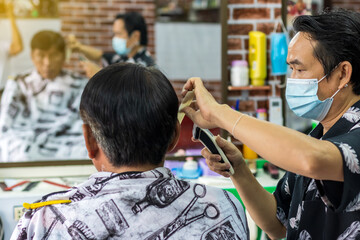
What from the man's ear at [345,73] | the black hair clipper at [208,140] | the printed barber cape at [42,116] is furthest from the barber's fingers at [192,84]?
the printed barber cape at [42,116]

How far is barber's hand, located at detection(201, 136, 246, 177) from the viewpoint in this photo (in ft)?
4.91

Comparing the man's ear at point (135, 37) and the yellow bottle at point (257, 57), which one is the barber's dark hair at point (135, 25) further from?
the yellow bottle at point (257, 57)

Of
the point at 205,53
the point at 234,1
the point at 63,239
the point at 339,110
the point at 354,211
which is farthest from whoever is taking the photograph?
the point at 205,53

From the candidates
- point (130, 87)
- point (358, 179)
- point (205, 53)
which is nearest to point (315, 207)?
point (358, 179)

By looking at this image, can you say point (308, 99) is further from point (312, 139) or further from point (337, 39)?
point (312, 139)

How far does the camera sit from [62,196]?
106cm

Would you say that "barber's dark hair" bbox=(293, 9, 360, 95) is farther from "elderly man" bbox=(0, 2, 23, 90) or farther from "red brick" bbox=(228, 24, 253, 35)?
"elderly man" bbox=(0, 2, 23, 90)

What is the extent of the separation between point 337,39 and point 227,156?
0.53 metres

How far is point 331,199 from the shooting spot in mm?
1301

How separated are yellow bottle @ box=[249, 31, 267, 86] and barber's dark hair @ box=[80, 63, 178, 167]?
2.10 m

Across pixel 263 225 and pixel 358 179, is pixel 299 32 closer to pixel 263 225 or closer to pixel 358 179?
pixel 358 179

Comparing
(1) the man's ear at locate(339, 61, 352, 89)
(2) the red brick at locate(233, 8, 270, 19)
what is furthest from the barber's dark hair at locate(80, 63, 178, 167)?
(2) the red brick at locate(233, 8, 270, 19)

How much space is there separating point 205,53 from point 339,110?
14.6ft

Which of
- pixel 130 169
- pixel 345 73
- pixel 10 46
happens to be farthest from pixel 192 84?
pixel 10 46
